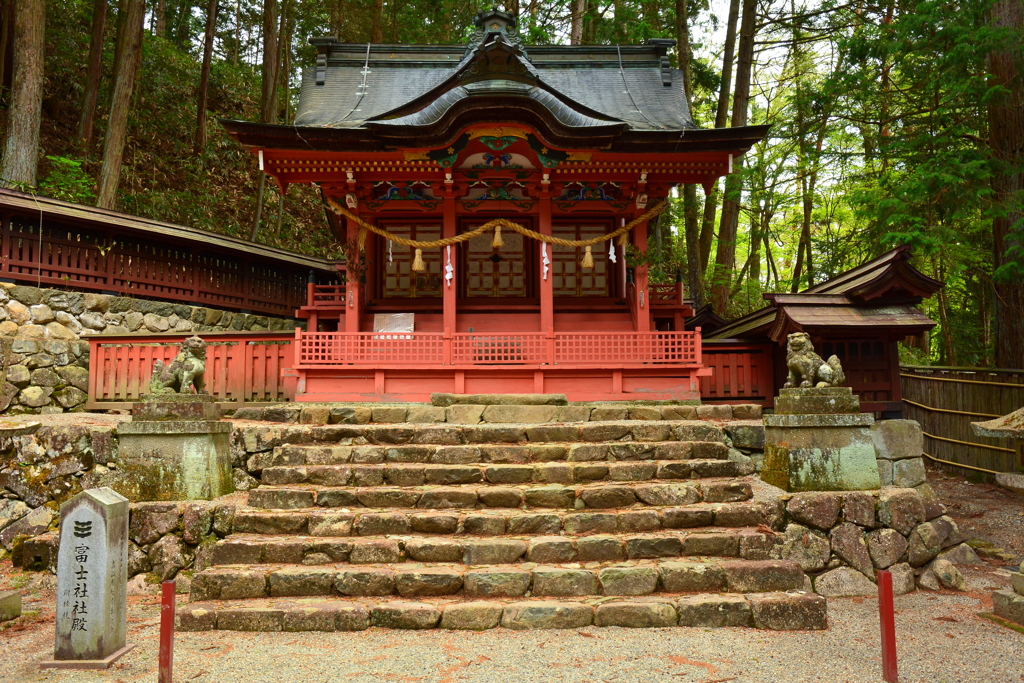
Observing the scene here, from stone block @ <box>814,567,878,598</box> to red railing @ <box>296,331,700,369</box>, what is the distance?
4066mm

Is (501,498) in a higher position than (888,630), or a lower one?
higher

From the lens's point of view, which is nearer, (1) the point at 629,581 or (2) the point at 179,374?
(1) the point at 629,581

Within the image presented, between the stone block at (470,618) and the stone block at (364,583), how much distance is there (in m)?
0.60

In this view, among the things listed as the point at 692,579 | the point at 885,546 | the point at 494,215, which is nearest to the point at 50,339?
the point at 494,215

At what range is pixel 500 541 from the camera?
550 cm

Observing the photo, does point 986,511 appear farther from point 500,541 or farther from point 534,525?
point 500,541

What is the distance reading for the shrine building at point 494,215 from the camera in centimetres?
958

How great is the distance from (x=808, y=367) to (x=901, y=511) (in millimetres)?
1601

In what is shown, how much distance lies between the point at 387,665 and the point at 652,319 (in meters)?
8.76

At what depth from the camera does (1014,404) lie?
883 centimetres

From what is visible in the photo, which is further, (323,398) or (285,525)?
(323,398)

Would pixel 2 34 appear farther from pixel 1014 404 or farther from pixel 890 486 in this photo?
pixel 1014 404

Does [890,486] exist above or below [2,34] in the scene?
below

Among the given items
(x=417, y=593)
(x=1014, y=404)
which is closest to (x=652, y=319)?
(x=1014, y=404)
